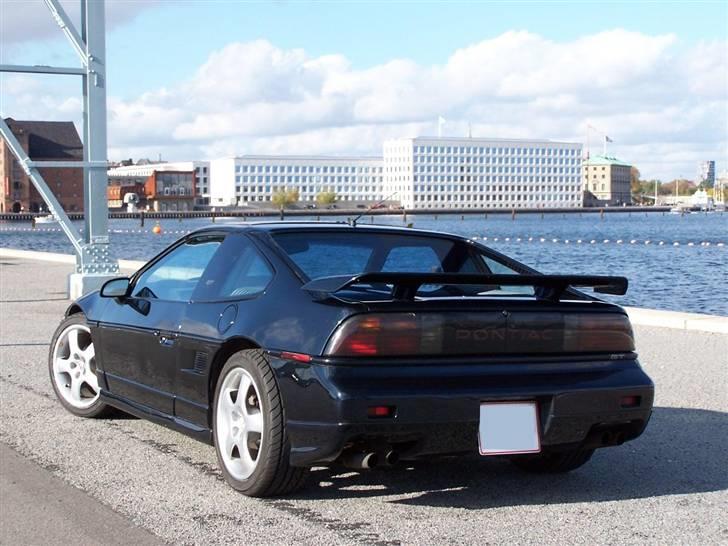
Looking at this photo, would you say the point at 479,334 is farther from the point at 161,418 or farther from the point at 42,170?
the point at 42,170

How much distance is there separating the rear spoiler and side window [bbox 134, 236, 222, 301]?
4.02 ft

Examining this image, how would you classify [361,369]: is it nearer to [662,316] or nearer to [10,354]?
[10,354]

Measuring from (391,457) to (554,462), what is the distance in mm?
1367

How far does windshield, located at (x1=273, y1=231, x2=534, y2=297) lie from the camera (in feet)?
19.4

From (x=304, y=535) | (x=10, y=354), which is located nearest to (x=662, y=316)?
(x=10, y=354)

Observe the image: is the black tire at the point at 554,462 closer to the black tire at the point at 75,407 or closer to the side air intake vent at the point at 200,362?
the side air intake vent at the point at 200,362

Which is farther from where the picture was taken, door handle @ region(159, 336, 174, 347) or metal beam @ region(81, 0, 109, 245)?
metal beam @ region(81, 0, 109, 245)

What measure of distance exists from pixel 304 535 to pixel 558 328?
1573mm

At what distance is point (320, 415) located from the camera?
5078 mm

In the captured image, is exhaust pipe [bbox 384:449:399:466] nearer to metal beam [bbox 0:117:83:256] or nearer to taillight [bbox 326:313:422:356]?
taillight [bbox 326:313:422:356]

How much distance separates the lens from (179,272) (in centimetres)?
677

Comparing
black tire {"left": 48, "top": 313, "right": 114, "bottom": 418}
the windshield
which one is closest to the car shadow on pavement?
the windshield

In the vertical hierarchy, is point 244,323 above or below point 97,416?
above

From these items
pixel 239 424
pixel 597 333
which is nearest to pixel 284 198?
pixel 239 424
